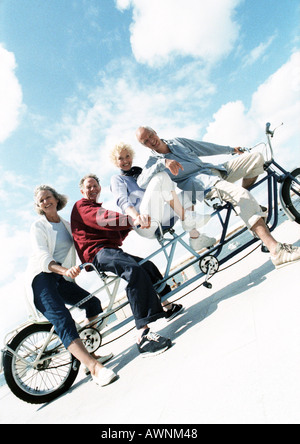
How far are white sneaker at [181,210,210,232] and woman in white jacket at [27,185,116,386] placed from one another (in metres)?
1.27

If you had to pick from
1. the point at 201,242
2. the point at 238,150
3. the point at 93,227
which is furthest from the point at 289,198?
the point at 93,227

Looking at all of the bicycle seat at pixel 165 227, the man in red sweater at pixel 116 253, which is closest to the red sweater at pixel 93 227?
the man in red sweater at pixel 116 253

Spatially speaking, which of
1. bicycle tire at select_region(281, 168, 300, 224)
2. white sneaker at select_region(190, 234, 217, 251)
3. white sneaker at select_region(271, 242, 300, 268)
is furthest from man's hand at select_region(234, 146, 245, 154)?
white sneaker at select_region(271, 242, 300, 268)

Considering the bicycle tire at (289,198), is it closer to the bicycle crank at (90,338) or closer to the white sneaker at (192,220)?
the white sneaker at (192,220)

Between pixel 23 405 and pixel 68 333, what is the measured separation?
1.05m

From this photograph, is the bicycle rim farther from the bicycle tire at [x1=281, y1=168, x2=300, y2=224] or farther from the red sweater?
the bicycle tire at [x1=281, y1=168, x2=300, y2=224]


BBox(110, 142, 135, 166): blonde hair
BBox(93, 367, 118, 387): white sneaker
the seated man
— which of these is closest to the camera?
BBox(93, 367, 118, 387): white sneaker

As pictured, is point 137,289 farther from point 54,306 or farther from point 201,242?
point 201,242

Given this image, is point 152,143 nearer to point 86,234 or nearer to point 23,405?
point 86,234

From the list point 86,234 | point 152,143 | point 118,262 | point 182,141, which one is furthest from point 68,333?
point 182,141

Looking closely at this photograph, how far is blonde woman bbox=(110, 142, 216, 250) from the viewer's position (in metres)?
2.53

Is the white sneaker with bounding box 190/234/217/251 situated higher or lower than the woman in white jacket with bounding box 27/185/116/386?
lower

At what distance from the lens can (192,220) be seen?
2.75 metres

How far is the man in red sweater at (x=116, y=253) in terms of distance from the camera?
2.22 metres
